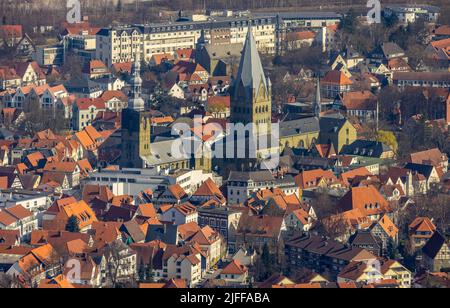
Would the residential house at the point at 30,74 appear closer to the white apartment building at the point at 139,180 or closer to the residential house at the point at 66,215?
the white apartment building at the point at 139,180

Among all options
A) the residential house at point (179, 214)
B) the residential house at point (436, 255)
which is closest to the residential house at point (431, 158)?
the residential house at point (179, 214)

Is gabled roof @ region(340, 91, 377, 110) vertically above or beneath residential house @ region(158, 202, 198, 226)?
above

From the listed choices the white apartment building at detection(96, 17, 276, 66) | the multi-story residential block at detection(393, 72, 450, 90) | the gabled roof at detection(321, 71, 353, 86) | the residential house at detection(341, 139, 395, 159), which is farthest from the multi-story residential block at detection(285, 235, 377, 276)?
the white apartment building at detection(96, 17, 276, 66)

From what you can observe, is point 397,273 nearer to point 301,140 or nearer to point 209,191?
point 209,191

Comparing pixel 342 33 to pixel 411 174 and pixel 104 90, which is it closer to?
pixel 104 90

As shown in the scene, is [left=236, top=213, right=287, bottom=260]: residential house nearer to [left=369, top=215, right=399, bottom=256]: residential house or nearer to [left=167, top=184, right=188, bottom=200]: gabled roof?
[left=369, top=215, right=399, bottom=256]: residential house
